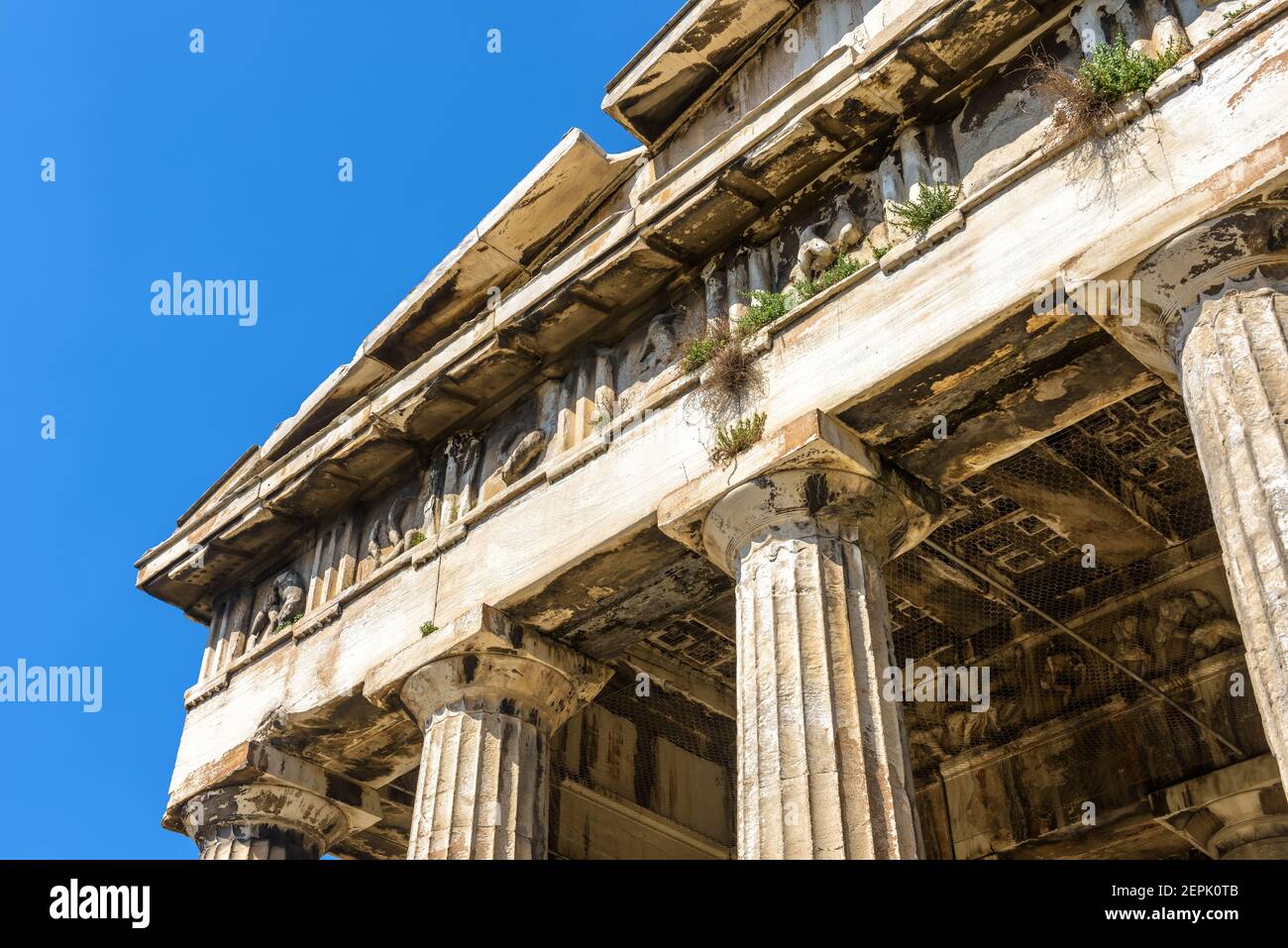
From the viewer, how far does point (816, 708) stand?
10281 mm

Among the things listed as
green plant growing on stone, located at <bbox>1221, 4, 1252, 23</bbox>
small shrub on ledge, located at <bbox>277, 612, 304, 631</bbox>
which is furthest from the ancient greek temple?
small shrub on ledge, located at <bbox>277, 612, 304, 631</bbox>

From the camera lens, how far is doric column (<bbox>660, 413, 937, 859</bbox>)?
9867 millimetres

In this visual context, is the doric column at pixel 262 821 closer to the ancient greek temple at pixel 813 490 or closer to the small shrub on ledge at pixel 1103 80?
the ancient greek temple at pixel 813 490

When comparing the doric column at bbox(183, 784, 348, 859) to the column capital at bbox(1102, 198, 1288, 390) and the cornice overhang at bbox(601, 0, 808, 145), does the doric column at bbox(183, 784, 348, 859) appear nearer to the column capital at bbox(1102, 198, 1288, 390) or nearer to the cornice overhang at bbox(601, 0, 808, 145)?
the cornice overhang at bbox(601, 0, 808, 145)

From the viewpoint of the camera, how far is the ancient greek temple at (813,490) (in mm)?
10062

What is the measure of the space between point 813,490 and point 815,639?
128 cm

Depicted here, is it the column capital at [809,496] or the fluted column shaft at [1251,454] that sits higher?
the column capital at [809,496]

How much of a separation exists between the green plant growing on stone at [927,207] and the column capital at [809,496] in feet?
5.35

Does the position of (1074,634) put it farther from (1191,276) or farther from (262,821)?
(262,821)

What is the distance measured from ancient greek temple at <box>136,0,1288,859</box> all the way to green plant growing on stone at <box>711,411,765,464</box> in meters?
0.03

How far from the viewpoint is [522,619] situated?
13438 millimetres

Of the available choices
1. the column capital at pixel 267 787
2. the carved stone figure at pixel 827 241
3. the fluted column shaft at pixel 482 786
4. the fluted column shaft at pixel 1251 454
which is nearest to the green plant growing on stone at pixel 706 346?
the carved stone figure at pixel 827 241
